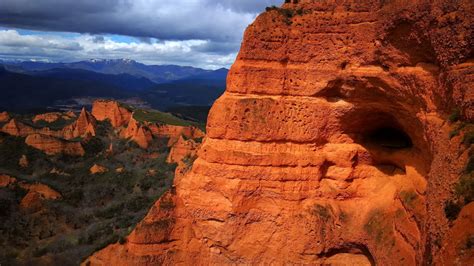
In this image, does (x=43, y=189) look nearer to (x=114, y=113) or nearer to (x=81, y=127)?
(x=81, y=127)

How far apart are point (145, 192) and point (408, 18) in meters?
42.8

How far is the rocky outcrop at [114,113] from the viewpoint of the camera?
78562 millimetres

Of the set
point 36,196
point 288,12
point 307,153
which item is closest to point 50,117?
point 36,196

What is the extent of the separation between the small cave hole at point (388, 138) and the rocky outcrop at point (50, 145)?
5421cm

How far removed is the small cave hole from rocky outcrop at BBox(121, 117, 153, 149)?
5158 cm

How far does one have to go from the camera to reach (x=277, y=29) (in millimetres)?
20328

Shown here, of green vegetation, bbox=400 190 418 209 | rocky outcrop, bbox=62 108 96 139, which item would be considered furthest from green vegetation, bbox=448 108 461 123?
rocky outcrop, bbox=62 108 96 139

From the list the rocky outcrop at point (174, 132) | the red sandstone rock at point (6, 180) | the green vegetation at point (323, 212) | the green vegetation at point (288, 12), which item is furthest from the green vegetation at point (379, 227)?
the rocky outcrop at point (174, 132)

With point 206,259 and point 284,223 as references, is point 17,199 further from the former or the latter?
point 284,223

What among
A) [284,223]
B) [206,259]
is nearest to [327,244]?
[284,223]

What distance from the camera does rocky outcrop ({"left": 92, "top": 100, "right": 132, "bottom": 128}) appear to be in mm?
78562

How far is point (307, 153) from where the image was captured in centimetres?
2019

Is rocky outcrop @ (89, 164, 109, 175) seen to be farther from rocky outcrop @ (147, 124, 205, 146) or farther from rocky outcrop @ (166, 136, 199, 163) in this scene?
rocky outcrop @ (147, 124, 205, 146)

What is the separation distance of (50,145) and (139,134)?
1407 centimetres
